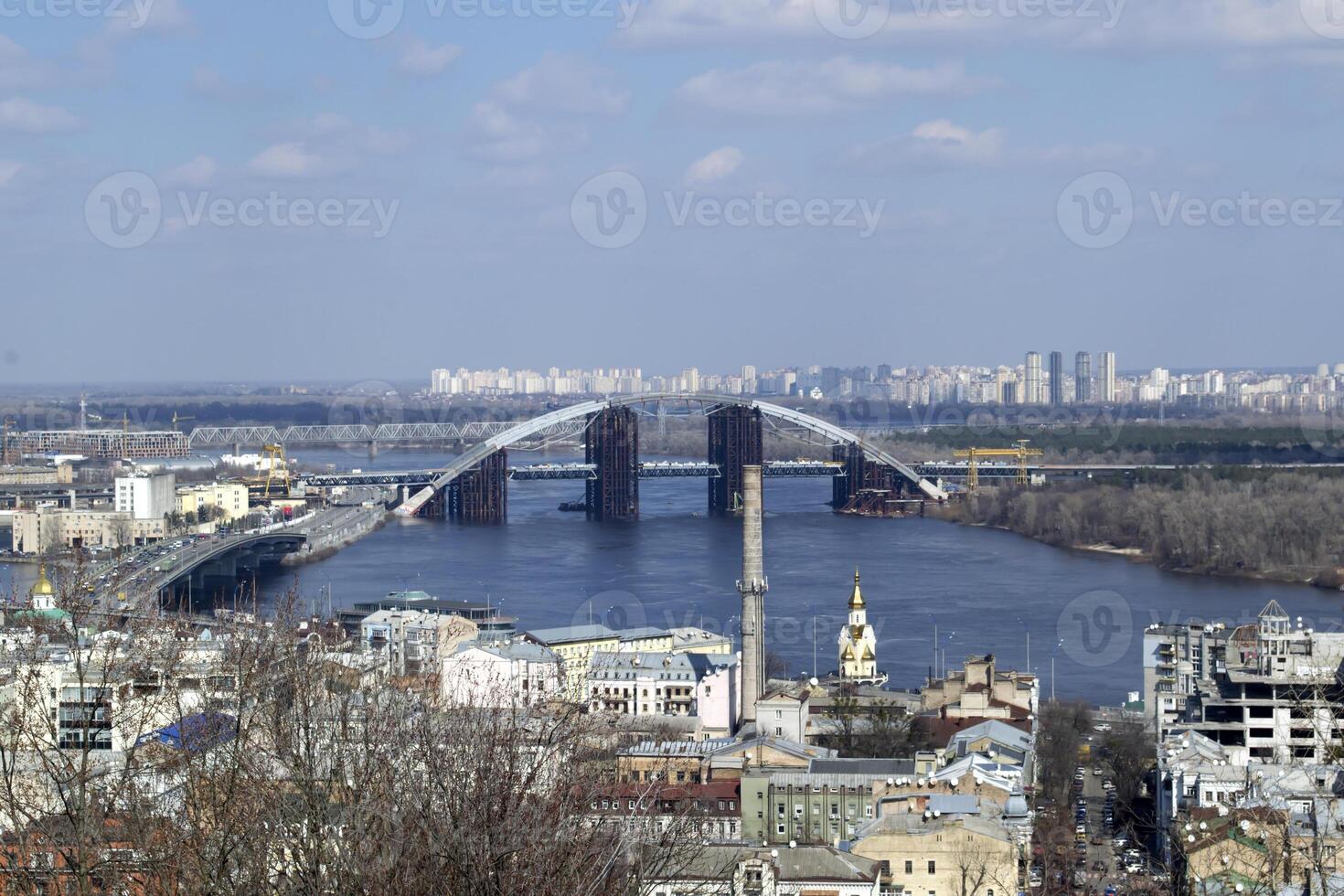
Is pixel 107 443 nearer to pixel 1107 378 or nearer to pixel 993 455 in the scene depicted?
pixel 993 455

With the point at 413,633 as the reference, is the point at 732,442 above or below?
above

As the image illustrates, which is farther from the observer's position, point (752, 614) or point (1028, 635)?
point (1028, 635)

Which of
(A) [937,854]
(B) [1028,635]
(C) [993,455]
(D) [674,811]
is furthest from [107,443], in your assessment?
(D) [674,811]

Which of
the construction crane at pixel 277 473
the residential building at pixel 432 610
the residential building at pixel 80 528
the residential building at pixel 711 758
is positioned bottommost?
the residential building at pixel 711 758

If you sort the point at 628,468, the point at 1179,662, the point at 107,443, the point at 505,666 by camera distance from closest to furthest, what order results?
the point at 505,666 < the point at 1179,662 < the point at 628,468 < the point at 107,443

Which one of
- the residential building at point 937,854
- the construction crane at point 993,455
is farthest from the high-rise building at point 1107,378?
the residential building at point 937,854

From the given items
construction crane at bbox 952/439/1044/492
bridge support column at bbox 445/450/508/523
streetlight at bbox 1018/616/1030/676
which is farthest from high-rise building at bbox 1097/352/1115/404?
streetlight at bbox 1018/616/1030/676

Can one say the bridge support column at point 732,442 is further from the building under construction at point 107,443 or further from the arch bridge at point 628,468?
the building under construction at point 107,443

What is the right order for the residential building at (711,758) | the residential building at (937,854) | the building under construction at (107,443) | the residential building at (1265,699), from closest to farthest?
the residential building at (937,854), the residential building at (711,758), the residential building at (1265,699), the building under construction at (107,443)
